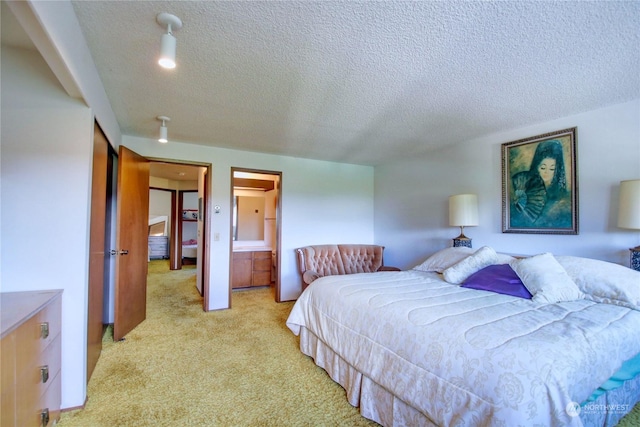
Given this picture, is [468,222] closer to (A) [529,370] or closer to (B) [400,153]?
(B) [400,153]

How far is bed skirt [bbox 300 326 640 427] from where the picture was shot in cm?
139

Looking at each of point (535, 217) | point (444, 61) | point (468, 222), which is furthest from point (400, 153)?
point (444, 61)

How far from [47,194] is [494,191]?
3.92 metres

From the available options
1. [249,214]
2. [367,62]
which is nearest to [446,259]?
[367,62]

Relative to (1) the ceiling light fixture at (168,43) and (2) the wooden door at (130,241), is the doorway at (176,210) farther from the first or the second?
(1) the ceiling light fixture at (168,43)

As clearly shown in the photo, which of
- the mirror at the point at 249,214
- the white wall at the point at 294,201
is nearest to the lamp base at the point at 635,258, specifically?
the white wall at the point at 294,201

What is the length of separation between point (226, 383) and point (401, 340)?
1419 mm

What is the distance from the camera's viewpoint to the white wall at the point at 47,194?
163 centimetres

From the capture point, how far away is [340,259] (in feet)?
14.0

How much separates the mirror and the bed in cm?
432

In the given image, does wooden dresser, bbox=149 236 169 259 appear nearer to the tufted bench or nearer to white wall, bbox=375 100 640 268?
the tufted bench

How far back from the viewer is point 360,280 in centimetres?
245

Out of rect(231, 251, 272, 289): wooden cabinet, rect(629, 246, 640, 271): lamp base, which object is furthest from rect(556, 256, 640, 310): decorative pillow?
rect(231, 251, 272, 289): wooden cabinet

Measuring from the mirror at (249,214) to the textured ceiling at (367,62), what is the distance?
3.55 m
